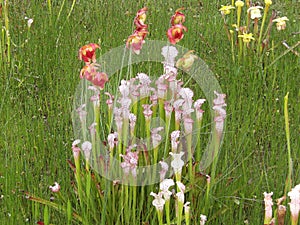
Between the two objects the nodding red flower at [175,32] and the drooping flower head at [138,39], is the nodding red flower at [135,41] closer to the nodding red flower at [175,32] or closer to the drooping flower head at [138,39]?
the drooping flower head at [138,39]

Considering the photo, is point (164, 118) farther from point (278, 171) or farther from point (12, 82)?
point (12, 82)

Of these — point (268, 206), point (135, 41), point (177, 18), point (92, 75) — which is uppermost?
point (177, 18)

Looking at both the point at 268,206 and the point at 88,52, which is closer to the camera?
the point at 268,206

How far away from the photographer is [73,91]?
2.74 metres

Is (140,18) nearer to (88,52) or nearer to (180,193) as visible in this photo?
(88,52)

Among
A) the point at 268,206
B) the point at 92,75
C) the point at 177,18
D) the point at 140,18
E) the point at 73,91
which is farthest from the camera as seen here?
the point at 73,91

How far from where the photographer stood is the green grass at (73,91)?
203 cm

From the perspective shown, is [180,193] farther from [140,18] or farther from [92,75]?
[140,18]

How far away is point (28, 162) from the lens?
2.18 meters

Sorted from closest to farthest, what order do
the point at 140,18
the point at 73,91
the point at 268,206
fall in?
the point at 268,206 → the point at 140,18 → the point at 73,91

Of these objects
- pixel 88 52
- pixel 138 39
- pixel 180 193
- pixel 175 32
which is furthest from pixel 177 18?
pixel 180 193

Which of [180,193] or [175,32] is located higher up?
[175,32]

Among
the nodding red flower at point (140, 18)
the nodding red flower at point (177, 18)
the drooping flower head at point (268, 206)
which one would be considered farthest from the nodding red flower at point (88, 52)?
the drooping flower head at point (268, 206)

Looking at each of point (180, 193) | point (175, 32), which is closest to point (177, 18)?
point (175, 32)
